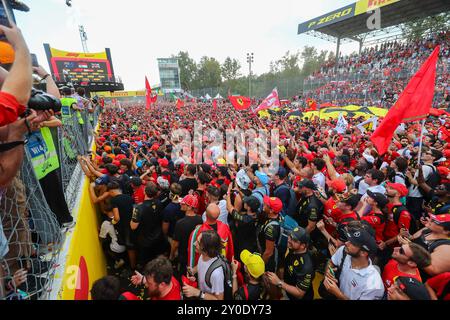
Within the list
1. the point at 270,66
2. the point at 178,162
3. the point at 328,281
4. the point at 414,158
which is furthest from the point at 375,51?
the point at 270,66

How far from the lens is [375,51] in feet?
109

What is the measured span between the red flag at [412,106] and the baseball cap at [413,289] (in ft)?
10.9

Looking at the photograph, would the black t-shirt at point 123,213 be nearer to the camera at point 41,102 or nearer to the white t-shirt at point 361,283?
the camera at point 41,102

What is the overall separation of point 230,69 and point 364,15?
5827 centimetres

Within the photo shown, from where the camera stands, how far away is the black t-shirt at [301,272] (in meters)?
2.54

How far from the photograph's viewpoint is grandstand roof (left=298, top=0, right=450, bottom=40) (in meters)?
24.1

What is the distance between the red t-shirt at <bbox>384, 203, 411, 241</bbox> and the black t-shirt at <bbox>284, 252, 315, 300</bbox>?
163 centimetres

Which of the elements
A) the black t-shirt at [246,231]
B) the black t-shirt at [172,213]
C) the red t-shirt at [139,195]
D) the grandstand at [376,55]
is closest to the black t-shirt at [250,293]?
the black t-shirt at [246,231]

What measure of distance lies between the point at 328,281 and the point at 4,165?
290 cm

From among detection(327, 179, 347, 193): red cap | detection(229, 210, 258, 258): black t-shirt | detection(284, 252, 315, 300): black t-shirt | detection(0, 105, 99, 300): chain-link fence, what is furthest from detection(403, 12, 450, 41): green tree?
detection(0, 105, 99, 300): chain-link fence

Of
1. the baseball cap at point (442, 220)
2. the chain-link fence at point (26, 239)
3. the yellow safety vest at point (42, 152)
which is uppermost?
the yellow safety vest at point (42, 152)

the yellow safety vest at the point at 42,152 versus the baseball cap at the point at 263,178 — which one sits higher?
the yellow safety vest at the point at 42,152

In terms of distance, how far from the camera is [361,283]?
89.3 inches

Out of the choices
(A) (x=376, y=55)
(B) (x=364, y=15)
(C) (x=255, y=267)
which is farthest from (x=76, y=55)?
(A) (x=376, y=55)
